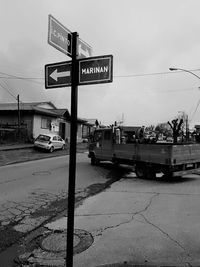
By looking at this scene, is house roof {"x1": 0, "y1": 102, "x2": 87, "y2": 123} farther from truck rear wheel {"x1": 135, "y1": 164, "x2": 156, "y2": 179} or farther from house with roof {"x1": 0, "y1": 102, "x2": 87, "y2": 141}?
truck rear wheel {"x1": 135, "y1": 164, "x2": 156, "y2": 179}

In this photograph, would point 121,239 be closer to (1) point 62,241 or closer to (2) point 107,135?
(1) point 62,241

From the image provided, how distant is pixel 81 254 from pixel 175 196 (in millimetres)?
5564

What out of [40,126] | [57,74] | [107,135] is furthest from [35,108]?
[57,74]

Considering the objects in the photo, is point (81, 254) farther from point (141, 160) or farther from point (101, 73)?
point (141, 160)

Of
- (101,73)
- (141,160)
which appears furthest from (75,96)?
(141,160)

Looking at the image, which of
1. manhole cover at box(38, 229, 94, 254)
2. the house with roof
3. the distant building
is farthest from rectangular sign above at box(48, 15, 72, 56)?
the house with roof

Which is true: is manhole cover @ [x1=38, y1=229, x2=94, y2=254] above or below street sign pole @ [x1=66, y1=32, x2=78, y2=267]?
below

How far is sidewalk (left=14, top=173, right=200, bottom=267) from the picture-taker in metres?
4.78

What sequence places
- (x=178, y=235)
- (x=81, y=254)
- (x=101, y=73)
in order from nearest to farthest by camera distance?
(x=101, y=73), (x=81, y=254), (x=178, y=235)

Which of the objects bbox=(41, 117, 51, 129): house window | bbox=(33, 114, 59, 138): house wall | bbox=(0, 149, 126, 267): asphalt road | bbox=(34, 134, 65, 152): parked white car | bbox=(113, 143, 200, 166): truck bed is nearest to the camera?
bbox=(0, 149, 126, 267): asphalt road

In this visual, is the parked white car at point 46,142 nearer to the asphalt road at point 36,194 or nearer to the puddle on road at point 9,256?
the asphalt road at point 36,194

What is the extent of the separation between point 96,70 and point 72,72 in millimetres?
313

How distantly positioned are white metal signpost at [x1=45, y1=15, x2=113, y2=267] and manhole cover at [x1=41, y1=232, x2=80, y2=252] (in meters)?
1.69

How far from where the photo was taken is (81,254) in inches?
198
